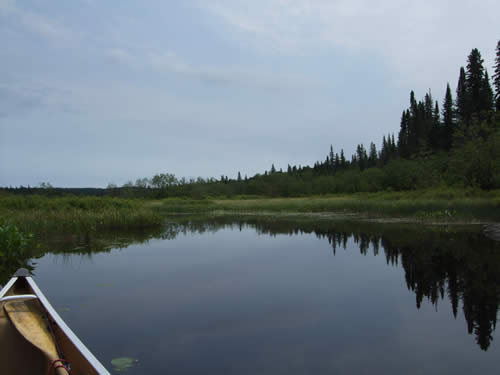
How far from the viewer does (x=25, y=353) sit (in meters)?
4.54

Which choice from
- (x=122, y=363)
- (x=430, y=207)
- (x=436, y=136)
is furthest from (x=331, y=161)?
(x=122, y=363)

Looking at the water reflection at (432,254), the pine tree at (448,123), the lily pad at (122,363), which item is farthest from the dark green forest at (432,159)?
the lily pad at (122,363)

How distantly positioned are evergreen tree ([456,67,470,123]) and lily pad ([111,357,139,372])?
5878 centimetres

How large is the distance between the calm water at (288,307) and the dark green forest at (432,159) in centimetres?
2518

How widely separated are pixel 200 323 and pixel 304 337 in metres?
2.13

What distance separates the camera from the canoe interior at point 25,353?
4.12 meters

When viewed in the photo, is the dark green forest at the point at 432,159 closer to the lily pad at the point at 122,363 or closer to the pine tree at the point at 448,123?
the pine tree at the point at 448,123

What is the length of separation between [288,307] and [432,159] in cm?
5521

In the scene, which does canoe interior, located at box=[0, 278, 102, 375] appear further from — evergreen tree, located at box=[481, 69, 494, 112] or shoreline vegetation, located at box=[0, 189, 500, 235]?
evergreen tree, located at box=[481, 69, 494, 112]

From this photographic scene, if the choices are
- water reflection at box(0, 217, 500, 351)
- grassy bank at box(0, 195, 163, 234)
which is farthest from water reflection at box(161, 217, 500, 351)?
grassy bank at box(0, 195, 163, 234)

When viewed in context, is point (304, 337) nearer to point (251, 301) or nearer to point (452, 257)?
point (251, 301)

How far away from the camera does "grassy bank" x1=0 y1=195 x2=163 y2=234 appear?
776 inches

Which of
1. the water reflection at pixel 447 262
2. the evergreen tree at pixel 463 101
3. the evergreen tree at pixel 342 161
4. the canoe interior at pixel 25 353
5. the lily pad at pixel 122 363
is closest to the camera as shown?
the canoe interior at pixel 25 353

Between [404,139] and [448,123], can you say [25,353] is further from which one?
[404,139]
